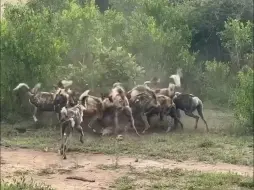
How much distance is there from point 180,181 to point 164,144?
3578mm

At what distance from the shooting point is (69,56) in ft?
61.0

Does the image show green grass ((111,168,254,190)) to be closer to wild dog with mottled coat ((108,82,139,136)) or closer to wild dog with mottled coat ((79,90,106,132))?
wild dog with mottled coat ((108,82,139,136))

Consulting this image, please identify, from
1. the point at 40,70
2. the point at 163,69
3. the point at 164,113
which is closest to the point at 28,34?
the point at 40,70

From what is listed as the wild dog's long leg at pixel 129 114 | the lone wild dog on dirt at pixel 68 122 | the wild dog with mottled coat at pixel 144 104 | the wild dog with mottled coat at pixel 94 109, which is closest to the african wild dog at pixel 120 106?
the wild dog's long leg at pixel 129 114

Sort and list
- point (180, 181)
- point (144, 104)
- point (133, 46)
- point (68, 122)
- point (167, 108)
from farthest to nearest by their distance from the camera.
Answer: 1. point (133, 46)
2. point (167, 108)
3. point (144, 104)
4. point (68, 122)
5. point (180, 181)

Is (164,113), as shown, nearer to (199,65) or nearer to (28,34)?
(28,34)

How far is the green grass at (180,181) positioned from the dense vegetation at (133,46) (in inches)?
210

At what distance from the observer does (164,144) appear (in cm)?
1299

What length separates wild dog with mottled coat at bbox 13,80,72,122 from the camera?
15188 mm

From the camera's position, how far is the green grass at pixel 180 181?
29.4ft

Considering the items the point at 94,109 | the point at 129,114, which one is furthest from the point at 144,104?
the point at 94,109

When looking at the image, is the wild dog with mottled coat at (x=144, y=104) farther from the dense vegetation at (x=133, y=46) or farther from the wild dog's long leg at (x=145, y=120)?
the dense vegetation at (x=133, y=46)

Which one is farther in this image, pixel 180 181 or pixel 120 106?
pixel 120 106

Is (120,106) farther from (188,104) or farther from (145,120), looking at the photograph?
(188,104)
